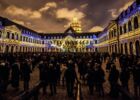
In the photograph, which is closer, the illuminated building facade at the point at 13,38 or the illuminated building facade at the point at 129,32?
the illuminated building facade at the point at 129,32

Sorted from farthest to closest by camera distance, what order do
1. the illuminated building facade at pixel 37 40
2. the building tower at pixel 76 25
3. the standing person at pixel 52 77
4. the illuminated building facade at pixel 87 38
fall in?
the building tower at pixel 76 25, the illuminated building facade at pixel 37 40, the illuminated building facade at pixel 87 38, the standing person at pixel 52 77

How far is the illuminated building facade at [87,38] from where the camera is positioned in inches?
1245

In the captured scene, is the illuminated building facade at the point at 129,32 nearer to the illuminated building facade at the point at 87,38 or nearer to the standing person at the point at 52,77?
the illuminated building facade at the point at 87,38

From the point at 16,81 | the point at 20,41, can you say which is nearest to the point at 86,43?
the point at 20,41

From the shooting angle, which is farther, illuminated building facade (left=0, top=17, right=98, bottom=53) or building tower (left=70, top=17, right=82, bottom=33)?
building tower (left=70, top=17, right=82, bottom=33)

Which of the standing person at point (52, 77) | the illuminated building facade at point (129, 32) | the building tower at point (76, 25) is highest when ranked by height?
the building tower at point (76, 25)

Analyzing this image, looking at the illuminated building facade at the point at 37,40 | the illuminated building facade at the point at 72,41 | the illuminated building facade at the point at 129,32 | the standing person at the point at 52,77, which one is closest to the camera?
the standing person at the point at 52,77

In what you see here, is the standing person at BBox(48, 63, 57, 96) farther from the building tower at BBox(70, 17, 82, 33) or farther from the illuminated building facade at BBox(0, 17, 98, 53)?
the building tower at BBox(70, 17, 82, 33)

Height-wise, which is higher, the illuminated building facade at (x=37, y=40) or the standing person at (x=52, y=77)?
the illuminated building facade at (x=37, y=40)

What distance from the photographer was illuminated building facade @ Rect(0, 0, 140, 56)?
31.6m

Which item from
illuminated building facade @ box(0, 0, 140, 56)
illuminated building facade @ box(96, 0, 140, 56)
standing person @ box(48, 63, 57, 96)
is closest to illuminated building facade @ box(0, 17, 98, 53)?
illuminated building facade @ box(0, 0, 140, 56)

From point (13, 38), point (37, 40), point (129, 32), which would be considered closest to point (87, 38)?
point (37, 40)

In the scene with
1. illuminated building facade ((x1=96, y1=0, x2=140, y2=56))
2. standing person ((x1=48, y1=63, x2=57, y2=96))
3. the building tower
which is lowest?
standing person ((x1=48, y1=63, x2=57, y2=96))

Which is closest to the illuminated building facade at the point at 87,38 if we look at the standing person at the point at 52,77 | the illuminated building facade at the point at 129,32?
the illuminated building facade at the point at 129,32
